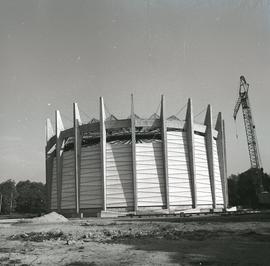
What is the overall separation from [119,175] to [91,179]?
4.30m

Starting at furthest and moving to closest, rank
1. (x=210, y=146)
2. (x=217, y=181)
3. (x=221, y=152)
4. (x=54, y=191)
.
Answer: (x=221, y=152)
(x=54, y=191)
(x=217, y=181)
(x=210, y=146)

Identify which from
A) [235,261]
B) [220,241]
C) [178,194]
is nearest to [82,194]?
[178,194]

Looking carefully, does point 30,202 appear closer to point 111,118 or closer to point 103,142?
point 111,118

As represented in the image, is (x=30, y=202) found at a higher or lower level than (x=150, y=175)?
higher

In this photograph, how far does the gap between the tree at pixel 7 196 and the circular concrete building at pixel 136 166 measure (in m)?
50.9

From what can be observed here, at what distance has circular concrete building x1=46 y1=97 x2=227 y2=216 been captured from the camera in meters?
59.4

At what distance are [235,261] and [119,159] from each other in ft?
159

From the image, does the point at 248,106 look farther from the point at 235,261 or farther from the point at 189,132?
→ the point at 235,261

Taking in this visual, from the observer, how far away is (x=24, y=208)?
375ft

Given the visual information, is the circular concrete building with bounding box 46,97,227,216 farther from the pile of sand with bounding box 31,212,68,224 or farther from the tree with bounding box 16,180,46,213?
the tree with bounding box 16,180,46,213

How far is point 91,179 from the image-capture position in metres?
61.5

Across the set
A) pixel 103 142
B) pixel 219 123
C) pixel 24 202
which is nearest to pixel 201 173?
pixel 219 123

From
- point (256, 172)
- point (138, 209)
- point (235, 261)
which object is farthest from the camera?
point (256, 172)

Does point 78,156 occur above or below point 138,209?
above
